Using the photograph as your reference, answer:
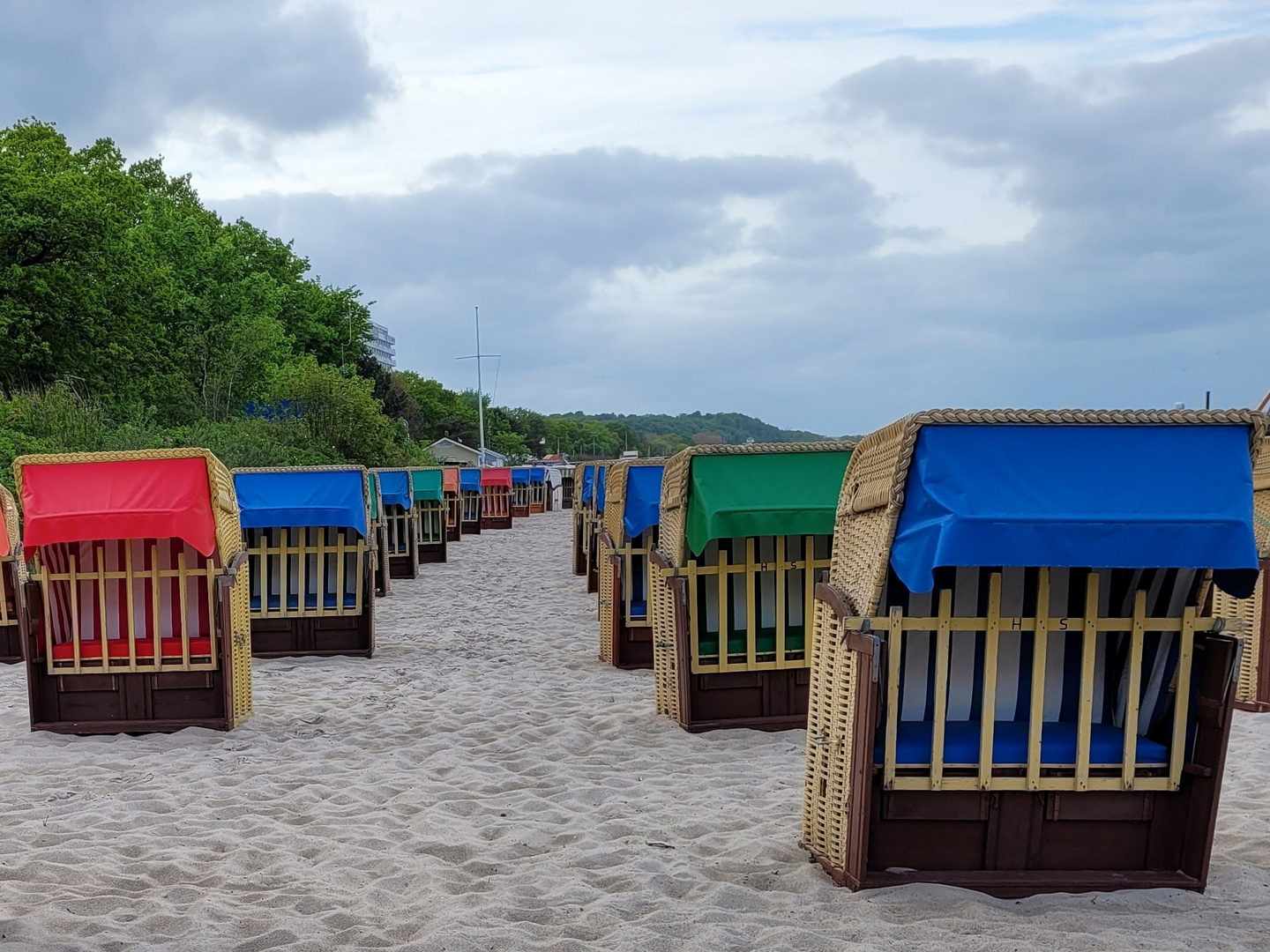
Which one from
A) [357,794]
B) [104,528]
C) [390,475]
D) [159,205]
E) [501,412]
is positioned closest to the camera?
[357,794]

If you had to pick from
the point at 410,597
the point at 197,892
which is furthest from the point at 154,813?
the point at 410,597

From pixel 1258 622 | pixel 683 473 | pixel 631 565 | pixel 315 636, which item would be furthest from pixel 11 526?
pixel 1258 622

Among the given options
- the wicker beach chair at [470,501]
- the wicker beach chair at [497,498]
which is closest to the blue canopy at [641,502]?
the wicker beach chair at [470,501]

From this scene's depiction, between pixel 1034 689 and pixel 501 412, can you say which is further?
pixel 501 412

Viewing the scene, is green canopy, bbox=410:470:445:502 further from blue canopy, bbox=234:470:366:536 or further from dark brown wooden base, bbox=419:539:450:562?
blue canopy, bbox=234:470:366:536

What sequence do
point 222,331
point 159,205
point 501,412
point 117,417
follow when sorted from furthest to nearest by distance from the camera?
point 501,412
point 159,205
point 222,331
point 117,417

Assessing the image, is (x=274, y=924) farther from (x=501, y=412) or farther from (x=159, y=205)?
(x=501, y=412)

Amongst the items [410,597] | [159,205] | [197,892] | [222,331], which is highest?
[159,205]

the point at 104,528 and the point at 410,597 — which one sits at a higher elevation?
the point at 104,528

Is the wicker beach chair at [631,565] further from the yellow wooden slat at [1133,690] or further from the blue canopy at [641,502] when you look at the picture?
the yellow wooden slat at [1133,690]

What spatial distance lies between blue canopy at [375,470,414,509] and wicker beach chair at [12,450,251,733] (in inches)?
437

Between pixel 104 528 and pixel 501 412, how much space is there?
130110 millimetres

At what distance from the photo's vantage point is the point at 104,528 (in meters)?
7.14

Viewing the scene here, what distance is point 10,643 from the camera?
10883mm
